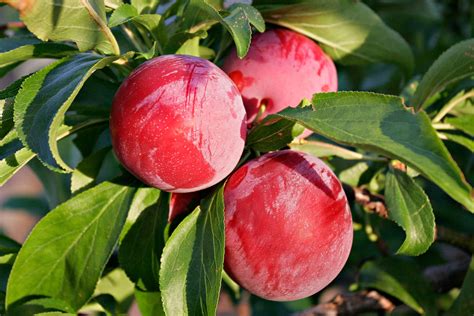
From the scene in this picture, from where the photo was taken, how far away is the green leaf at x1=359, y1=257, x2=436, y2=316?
1103mm

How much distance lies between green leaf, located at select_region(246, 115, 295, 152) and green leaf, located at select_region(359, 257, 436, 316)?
1.44 feet

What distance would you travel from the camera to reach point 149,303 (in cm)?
90

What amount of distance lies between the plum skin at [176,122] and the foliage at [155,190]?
0.17ft

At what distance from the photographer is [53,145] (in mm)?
659

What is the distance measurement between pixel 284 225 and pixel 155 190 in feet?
0.70

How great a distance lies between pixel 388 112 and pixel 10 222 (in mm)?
3432

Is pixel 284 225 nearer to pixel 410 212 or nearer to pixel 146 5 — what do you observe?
pixel 410 212

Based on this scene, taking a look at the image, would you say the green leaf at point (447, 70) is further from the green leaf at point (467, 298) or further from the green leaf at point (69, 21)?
the green leaf at point (69, 21)

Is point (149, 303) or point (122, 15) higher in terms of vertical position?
point (122, 15)

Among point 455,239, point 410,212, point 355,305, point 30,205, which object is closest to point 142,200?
point 410,212

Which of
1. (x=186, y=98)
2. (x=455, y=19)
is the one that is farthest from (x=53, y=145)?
(x=455, y=19)

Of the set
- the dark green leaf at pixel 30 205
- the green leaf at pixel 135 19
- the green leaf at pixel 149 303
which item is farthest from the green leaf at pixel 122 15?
the dark green leaf at pixel 30 205

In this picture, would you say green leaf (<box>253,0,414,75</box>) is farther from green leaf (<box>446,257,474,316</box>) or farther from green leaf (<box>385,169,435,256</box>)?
green leaf (<box>446,257,474,316</box>)

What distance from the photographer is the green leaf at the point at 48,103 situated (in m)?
0.66
